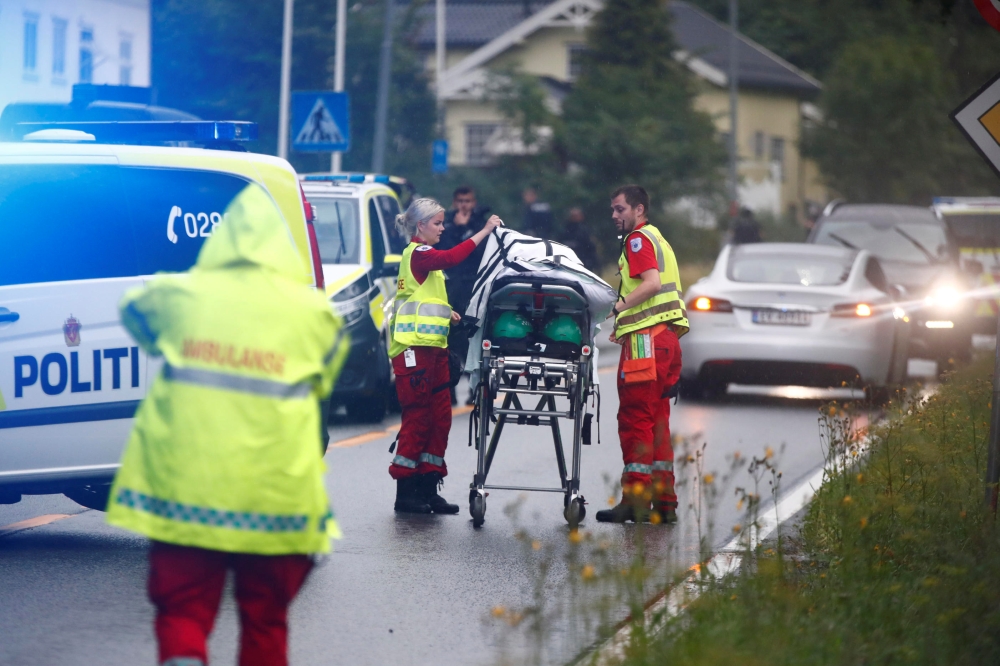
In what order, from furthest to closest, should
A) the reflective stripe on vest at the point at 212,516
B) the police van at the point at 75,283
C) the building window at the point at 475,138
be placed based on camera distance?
the building window at the point at 475,138
the police van at the point at 75,283
the reflective stripe on vest at the point at 212,516

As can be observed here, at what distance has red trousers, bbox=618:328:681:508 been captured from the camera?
29.0ft

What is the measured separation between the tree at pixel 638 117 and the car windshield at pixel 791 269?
2643 centimetres

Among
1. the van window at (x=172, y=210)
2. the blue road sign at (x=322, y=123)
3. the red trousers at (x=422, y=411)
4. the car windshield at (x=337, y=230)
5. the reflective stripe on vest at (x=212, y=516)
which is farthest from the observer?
the blue road sign at (x=322, y=123)

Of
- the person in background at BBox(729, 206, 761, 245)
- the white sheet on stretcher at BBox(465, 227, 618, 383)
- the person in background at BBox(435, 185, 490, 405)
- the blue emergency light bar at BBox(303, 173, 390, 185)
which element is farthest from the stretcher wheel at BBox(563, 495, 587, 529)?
the person in background at BBox(729, 206, 761, 245)

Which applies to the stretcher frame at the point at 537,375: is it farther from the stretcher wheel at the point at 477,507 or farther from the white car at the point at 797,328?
the white car at the point at 797,328

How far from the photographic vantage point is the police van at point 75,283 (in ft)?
24.7

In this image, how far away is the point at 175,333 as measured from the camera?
4141mm

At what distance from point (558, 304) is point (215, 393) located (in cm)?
483

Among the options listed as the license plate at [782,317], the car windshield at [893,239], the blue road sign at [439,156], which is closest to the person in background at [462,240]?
the license plate at [782,317]

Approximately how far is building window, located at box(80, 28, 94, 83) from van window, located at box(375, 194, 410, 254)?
2897cm

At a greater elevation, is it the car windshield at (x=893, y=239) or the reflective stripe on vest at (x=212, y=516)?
the car windshield at (x=893, y=239)

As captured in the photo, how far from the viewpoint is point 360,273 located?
43.8 feet

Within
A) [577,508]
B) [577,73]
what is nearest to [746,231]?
[577,508]

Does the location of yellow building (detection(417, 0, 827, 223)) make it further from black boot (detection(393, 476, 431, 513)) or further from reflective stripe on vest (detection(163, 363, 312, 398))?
reflective stripe on vest (detection(163, 363, 312, 398))
